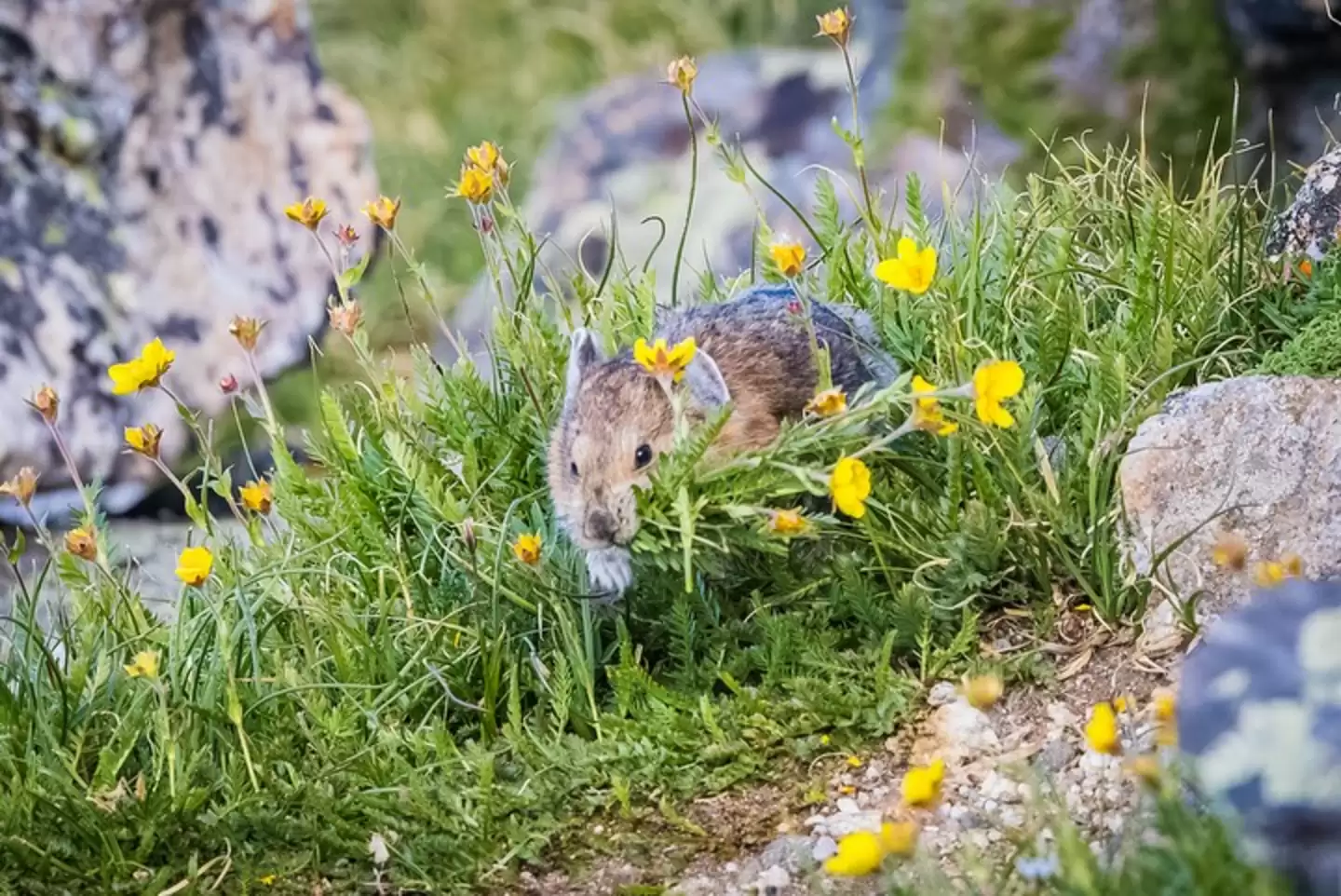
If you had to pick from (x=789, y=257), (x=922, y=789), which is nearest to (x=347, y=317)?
(x=789, y=257)

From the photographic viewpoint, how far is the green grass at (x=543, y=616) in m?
3.08

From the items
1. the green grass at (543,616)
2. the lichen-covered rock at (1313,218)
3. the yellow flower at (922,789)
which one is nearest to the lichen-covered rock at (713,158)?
the lichen-covered rock at (1313,218)

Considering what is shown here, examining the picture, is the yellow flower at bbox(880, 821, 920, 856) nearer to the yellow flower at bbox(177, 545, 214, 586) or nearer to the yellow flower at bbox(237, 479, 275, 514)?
the yellow flower at bbox(177, 545, 214, 586)

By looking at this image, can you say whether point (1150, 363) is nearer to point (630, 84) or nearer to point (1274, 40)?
point (1274, 40)

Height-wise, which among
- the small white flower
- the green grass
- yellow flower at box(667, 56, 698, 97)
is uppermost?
yellow flower at box(667, 56, 698, 97)

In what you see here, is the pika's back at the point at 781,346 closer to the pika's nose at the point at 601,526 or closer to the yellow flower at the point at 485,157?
the pika's nose at the point at 601,526

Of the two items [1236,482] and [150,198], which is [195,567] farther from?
[150,198]

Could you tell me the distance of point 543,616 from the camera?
3.42 metres

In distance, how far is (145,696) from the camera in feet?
11.0

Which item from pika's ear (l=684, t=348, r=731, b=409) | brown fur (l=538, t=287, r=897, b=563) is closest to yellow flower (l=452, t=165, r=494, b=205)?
brown fur (l=538, t=287, r=897, b=563)

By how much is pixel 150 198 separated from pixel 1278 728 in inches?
218

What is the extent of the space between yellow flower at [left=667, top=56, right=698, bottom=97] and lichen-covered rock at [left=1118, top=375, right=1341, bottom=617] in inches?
48.0

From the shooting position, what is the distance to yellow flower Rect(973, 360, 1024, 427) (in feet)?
9.22

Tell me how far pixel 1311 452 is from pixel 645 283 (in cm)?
166
